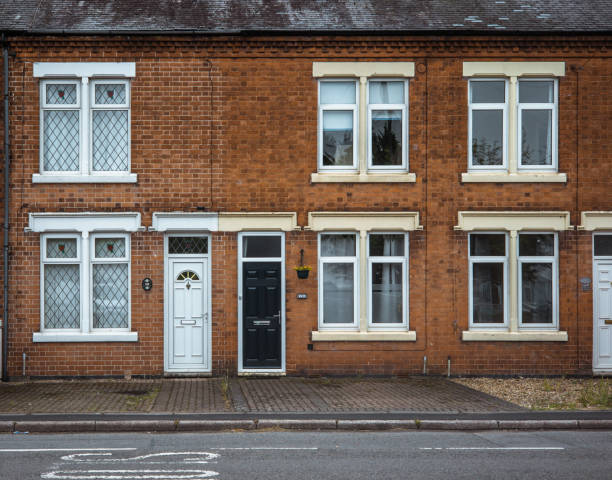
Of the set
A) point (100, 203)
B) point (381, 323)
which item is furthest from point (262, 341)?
point (100, 203)

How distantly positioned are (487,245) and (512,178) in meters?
1.46

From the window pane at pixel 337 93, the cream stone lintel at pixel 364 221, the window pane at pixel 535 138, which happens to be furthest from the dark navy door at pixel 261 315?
the window pane at pixel 535 138

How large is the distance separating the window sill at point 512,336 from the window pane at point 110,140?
7.84 metres

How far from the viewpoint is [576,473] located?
320 inches

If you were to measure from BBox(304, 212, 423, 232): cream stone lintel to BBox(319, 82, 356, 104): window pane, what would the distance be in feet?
7.72

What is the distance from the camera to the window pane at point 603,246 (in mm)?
15703

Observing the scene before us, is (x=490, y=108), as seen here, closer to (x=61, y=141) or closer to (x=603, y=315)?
(x=603, y=315)

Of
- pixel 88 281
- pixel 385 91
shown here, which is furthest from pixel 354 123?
pixel 88 281

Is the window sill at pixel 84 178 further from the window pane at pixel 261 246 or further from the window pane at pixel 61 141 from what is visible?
the window pane at pixel 261 246

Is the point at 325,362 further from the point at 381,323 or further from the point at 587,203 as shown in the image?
the point at 587,203

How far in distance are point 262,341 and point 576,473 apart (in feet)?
26.7

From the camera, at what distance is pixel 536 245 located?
619 inches

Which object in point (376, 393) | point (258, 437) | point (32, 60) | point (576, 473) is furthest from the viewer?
point (32, 60)

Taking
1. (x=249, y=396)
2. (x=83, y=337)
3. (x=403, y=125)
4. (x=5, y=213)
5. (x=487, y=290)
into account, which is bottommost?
(x=249, y=396)
